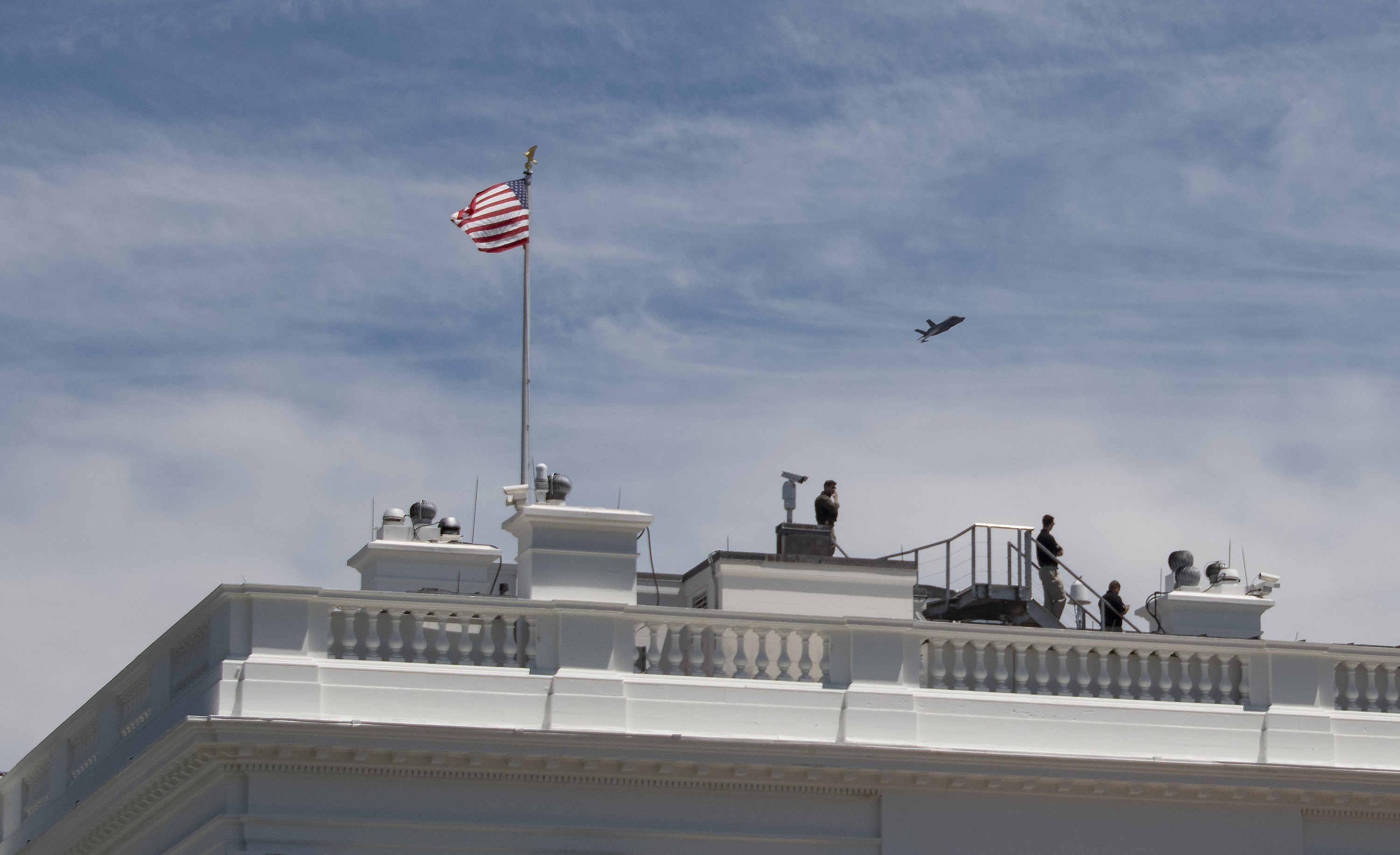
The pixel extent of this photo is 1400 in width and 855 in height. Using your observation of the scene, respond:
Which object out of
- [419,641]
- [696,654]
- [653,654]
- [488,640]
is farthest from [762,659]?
[419,641]

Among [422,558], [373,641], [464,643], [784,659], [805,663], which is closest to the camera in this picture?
[373,641]

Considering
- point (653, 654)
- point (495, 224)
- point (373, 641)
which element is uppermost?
point (495, 224)

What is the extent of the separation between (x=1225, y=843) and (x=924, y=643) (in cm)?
356

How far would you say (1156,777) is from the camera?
81.7 ft

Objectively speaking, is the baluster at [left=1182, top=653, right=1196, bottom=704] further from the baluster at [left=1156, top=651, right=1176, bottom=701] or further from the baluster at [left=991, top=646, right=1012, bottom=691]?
the baluster at [left=991, top=646, right=1012, bottom=691]

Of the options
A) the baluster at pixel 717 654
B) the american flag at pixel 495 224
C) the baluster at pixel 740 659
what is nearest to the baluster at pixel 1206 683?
the baluster at pixel 740 659

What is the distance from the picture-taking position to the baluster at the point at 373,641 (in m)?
24.2

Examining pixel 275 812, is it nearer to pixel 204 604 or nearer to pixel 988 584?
pixel 204 604

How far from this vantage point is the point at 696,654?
25016 millimetres

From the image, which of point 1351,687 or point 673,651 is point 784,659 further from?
point 1351,687

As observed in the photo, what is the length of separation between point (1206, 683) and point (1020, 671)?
1973 mm

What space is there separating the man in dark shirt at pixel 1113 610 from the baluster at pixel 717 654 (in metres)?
6.60

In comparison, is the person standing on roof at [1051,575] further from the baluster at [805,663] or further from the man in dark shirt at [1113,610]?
the baluster at [805,663]

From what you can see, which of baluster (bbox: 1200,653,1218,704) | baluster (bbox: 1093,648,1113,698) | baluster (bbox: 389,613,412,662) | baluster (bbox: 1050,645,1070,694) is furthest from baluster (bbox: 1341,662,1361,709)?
baluster (bbox: 389,613,412,662)
